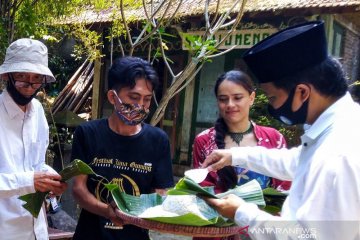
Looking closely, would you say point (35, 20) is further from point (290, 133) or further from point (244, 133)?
point (290, 133)

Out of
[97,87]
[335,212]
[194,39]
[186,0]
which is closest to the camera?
[335,212]

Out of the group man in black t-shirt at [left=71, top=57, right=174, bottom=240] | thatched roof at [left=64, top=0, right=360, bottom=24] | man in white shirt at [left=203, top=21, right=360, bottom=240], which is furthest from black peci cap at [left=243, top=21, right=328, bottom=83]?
thatched roof at [left=64, top=0, right=360, bottom=24]

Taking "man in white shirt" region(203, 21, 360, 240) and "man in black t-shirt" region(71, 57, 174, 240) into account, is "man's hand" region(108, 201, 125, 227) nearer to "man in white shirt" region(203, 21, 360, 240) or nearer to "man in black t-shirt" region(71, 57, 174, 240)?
"man in black t-shirt" region(71, 57, 174, 240)

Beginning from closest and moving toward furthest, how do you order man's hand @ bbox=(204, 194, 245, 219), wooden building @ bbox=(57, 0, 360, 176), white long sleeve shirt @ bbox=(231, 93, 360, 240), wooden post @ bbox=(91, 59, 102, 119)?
white long sleeve shirt @ bbox=(231, 93, 360, 240) → man's hand @ bbox=(204, 194, 245, 219) → wooden building @ bbox=(57, 0, 360, 176) → wooden post @ bbox=(91, 59, 102, 119)

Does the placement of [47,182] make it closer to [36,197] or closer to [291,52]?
[36,197]

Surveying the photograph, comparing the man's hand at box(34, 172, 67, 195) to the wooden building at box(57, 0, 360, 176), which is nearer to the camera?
the man's hand at box(34, 172, 67, 195)

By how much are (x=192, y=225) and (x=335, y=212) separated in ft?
2.10

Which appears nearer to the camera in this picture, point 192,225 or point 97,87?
point 192,225

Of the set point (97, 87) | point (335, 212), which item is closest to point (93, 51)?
Result: point (97, 87)

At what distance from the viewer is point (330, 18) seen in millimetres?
6957

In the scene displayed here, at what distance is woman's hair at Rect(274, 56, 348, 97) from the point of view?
1448mm

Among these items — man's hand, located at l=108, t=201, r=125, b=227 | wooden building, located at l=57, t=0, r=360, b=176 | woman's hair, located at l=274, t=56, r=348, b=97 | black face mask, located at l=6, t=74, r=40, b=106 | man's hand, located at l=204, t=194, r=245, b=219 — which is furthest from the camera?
wooden building, located at l=57, t=0, r=360, b=176

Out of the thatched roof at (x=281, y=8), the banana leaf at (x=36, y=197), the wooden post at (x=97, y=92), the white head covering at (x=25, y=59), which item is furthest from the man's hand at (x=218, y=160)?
the wooden post at (x=97, y=92)

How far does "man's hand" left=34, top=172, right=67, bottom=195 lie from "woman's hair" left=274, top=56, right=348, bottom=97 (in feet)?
3.82
